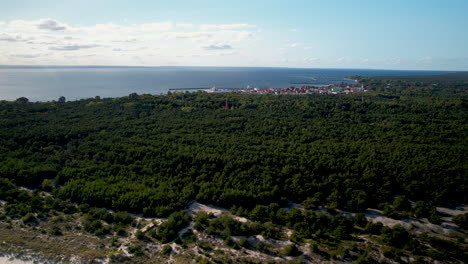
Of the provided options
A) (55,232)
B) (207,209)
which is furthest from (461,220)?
(55,232)

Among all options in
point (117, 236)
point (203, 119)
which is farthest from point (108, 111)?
point (117, 236)

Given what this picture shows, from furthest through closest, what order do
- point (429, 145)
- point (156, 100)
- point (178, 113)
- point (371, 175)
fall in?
1. point (156, 100)
2. point (178, 113)
3. point (429, 145)
4. point (371, 175)

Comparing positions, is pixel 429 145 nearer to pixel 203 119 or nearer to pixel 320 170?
pixel 320 170

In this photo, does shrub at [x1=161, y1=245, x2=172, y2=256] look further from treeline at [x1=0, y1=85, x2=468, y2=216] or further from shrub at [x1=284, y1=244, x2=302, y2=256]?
shrub at [x1=284, y1=244, x2=302, y2=256]

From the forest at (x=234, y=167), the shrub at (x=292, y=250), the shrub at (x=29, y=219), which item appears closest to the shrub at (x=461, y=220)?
the forest at (x=234, y=167)

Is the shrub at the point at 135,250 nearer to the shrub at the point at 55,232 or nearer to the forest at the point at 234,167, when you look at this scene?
the forest at the point at 234,167

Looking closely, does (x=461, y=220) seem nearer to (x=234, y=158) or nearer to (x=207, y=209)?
(x=207, y=209)
